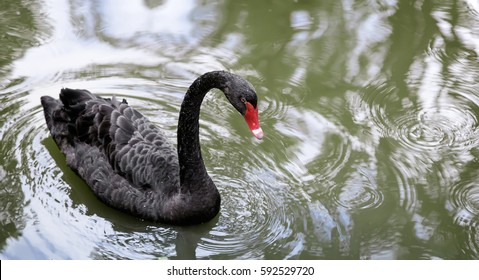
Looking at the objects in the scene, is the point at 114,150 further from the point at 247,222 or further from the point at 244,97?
the point at 244,97

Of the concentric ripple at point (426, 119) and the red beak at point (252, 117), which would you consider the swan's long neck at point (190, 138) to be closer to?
the red beak at point (252, 117)

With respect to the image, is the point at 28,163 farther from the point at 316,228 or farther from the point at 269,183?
the point at 316,228

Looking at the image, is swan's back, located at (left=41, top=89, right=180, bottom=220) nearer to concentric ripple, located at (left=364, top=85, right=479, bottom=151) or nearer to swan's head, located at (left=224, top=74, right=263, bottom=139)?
swan's head, located at (left=224, top=74, right=263, bottom=139)

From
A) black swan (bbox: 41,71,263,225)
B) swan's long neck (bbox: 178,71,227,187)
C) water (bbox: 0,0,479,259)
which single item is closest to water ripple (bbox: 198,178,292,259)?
water (bbox: 0,0,479,259)

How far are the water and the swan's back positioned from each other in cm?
14

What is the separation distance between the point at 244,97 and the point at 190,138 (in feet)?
1.79

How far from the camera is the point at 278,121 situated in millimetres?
5250

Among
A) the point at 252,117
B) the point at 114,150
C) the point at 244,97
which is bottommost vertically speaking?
the point at 114,150

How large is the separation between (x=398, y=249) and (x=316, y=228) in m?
0.48

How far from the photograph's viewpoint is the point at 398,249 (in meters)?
4.26

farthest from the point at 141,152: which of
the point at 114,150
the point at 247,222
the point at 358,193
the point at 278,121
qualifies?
the point at 358,193

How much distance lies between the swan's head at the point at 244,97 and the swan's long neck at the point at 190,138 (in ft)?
0.78

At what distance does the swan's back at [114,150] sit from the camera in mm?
4438
